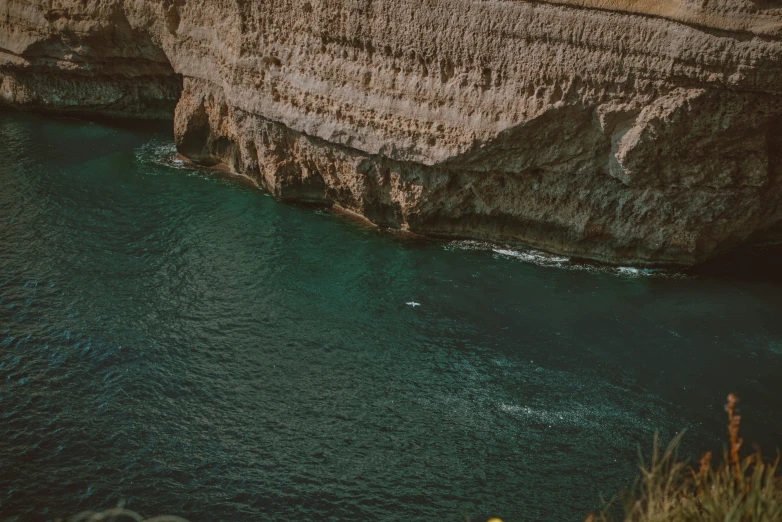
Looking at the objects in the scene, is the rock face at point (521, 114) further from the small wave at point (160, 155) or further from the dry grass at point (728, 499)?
the dry grass at point (728, 499)

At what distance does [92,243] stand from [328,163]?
760 cm

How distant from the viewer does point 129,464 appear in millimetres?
12750

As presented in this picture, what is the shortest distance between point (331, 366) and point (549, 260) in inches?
326

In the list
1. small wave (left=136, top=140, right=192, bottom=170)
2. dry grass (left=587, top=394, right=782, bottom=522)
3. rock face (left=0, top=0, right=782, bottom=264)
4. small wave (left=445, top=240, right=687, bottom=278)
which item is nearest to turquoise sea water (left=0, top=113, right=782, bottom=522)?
small wave (left=445, top=240, right=687, bottom=278)

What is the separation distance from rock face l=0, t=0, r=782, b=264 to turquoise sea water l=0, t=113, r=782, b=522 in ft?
4.46

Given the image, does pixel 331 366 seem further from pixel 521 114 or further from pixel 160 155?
pixel 160 155

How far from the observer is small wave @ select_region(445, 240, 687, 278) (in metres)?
20.5

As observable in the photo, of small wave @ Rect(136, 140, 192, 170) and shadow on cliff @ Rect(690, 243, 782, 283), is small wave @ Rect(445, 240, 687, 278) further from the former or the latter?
small wave @ Rect(136, 140, 192, 170)

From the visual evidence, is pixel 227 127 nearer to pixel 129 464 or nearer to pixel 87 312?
pixel 87 312

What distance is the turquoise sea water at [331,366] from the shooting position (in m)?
Result: 12.5

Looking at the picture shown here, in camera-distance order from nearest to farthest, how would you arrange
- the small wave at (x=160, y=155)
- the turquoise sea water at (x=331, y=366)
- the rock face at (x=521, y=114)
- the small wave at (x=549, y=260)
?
the turquoise sea water at (x=331, y=366), the rock face at (x=521, y=114), the small wave at (x=549, y=260), the small wave at (x=160, y=155)

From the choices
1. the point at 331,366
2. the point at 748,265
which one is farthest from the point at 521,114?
the point at 331,366

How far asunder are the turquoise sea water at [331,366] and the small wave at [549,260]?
0.29 feet

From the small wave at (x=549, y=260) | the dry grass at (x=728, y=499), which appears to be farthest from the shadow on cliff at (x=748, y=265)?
the dry grass at (x=728, y=499)
